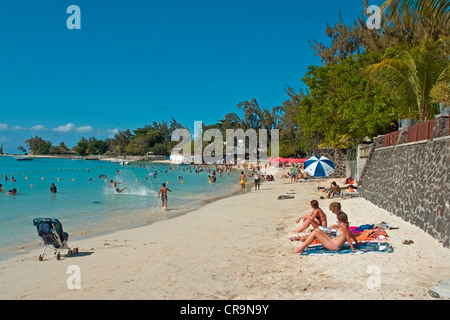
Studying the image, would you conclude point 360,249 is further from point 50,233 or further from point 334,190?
point 334,190

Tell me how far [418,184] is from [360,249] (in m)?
3.29

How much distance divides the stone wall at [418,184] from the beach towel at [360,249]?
3.75 ft

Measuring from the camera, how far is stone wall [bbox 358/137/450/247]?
827cm

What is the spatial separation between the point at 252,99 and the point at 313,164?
284 ft

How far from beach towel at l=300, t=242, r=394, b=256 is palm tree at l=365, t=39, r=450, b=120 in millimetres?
11725

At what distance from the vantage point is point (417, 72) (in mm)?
17359

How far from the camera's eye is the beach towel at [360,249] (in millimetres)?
7879

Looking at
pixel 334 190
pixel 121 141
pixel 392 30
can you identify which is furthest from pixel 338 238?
Result: pixel 121 141

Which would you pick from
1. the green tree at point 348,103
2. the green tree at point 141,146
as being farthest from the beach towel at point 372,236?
the green tree at point 141,146

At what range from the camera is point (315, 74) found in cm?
3109

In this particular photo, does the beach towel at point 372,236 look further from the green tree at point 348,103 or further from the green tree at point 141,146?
the green tree at point 141,146
